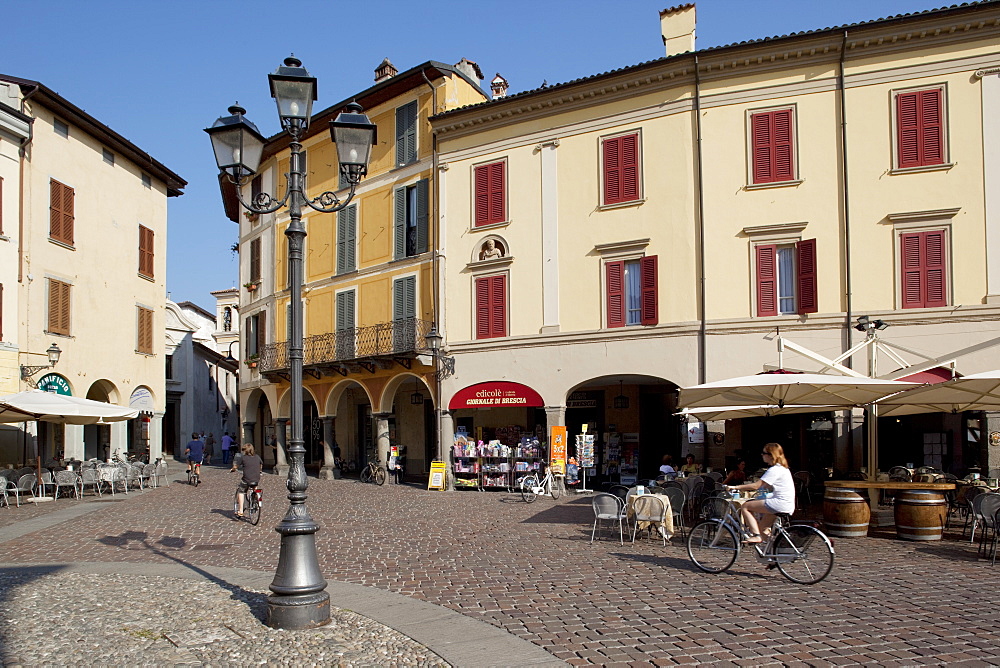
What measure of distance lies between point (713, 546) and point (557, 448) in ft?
40.0

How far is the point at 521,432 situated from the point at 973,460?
11659 mm

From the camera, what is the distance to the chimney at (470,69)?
26722 millimetres

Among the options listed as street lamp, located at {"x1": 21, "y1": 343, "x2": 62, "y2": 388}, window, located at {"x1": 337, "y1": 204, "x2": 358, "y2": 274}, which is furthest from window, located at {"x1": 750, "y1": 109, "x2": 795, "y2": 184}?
street lamp, located at {"x1": 21, "y1": 343, "x2": 62, "y2": 388}

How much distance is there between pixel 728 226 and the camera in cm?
2045

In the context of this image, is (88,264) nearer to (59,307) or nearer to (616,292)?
(59,307)

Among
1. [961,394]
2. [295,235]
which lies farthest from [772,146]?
[295,235]

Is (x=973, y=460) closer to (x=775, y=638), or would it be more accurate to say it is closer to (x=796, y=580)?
(x=796, y=580)

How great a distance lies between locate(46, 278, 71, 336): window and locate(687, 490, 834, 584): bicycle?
20.7 metres

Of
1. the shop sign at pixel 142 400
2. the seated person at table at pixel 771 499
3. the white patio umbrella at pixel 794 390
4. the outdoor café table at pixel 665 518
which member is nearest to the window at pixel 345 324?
the shop sign at pixel 142 400

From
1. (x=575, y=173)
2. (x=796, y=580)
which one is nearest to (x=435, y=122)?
(x=575, y=173)

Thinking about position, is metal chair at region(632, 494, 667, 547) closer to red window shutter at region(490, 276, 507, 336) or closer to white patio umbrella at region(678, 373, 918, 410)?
white patio umbrella at region(678, 373, 918, 410)

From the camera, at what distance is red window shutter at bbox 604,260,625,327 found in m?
21.6

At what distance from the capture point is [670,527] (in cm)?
1250

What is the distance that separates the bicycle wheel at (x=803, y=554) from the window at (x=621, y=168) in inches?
537
